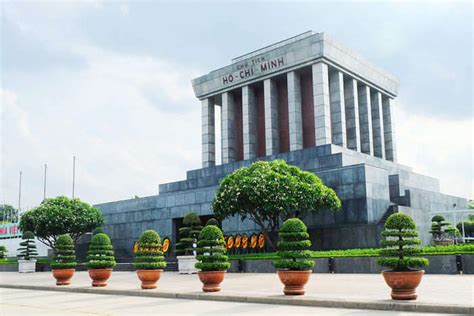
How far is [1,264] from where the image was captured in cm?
4088

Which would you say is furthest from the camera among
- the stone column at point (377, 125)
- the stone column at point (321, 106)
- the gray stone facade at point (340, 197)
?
the stone column at point (377, 125)

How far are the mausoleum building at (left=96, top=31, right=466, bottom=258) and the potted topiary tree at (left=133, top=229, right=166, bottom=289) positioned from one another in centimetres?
1430

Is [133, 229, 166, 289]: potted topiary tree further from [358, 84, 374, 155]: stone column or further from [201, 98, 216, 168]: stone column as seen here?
[358, 84, 374, 155]: stone column

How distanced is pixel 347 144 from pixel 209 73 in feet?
47.3

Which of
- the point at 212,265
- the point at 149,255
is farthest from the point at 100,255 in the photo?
the point at 212,265

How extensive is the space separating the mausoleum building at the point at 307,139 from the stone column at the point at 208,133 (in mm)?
96

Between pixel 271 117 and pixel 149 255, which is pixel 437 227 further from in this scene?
pixel 149 255

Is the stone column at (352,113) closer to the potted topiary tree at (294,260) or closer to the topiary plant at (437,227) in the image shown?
the topiary plant at (437,227)

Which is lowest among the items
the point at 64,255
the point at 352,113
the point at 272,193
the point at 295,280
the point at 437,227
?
the point at 295,280

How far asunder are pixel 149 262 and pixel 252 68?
27.8 metres

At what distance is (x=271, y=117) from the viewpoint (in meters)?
41.7

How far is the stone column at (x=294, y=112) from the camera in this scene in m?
39.7

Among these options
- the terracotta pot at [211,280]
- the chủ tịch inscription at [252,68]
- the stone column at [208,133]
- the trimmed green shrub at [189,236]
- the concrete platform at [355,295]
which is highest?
the chủ tịch inscription at [252,68]

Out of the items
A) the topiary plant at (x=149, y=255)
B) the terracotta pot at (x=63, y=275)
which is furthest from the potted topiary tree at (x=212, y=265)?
the terracotta pot at (x=63, y=275)
